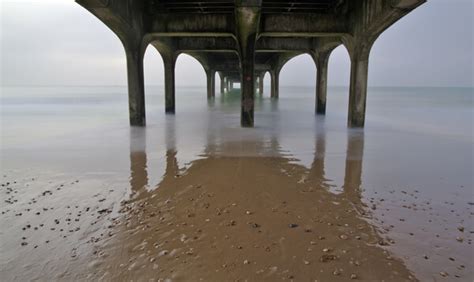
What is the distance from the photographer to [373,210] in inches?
165

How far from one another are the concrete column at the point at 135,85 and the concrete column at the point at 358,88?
26.9ft

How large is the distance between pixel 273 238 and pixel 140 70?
1059cm

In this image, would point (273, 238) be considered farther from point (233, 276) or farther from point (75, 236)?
point (75, 236)

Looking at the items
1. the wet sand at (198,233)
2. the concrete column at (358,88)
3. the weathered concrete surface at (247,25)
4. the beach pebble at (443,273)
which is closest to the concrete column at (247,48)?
the weathered concrete surface at (247,25)

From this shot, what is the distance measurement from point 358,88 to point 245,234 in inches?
402

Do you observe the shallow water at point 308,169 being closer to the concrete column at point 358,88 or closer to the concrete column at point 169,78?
the concrete column at point 358,88

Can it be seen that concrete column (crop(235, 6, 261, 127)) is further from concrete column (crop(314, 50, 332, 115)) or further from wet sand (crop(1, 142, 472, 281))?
wet sand (crop(1, 142, 472, 281))

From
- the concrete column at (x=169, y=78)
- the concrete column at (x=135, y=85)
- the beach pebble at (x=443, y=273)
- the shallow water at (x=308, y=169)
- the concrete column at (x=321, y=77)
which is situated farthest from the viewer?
the concrete column at (x=169, y=78)

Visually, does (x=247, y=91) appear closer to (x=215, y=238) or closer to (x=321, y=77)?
(x=321, y=77)

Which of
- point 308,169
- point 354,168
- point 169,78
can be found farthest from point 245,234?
point 169,78

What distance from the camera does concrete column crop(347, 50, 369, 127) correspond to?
38.7 feet

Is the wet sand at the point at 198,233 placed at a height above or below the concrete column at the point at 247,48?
below

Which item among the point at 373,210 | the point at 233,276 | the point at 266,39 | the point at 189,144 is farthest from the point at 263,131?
the point at 233,276

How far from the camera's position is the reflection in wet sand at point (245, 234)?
111 inches
